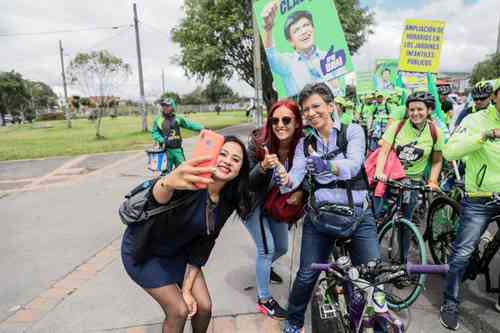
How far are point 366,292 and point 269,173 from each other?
1.05m

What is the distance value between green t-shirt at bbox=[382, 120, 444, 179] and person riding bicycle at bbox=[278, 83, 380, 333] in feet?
4.52

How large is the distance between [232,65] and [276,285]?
21821 millimetres

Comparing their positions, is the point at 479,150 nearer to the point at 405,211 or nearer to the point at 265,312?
the point at 405,211

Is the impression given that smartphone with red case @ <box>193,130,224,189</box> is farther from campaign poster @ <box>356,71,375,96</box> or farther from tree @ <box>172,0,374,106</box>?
tree @ <box>172,0,374,106</box>

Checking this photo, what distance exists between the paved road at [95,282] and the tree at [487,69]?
27983mm

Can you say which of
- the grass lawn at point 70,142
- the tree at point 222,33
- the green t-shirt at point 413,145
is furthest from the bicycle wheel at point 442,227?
the tree at point 222,33

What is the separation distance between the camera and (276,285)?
340 centimetres

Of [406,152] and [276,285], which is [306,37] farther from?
[276,285]

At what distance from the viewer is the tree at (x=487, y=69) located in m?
26.3

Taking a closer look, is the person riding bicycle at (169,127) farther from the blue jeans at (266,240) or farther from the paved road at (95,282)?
the blue jeans at (266,240)

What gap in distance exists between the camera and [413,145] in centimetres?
338

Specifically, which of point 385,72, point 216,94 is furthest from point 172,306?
point 216,94

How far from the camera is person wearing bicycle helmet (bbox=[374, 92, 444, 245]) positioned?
326 centimetres

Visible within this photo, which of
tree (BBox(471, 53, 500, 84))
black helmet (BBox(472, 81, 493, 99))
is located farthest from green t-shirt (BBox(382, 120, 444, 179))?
A: tree (BBox(471, 53, 500, 84))
